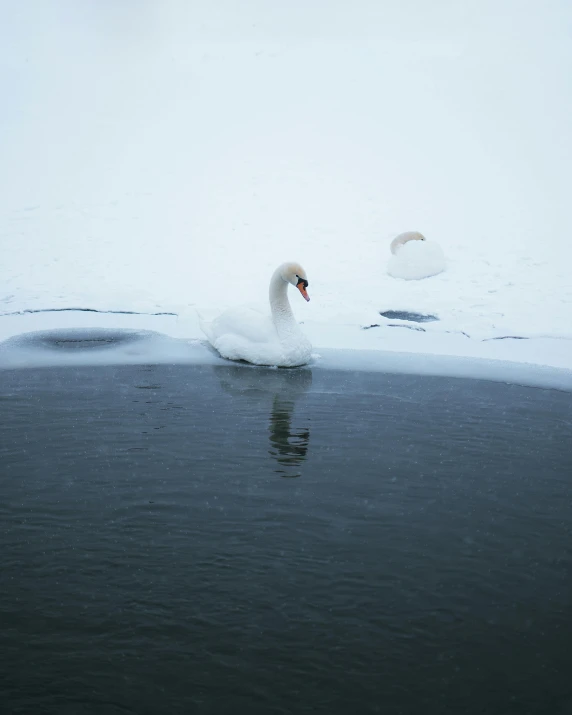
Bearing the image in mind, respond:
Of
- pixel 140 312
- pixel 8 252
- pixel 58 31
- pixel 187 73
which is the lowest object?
pixel 140 312

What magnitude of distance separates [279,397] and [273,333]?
1.79m

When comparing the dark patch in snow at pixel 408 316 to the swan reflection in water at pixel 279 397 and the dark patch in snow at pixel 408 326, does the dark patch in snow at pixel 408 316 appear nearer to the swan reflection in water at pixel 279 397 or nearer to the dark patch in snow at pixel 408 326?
the dark patch in snow at pixel 408 326

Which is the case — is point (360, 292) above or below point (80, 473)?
above

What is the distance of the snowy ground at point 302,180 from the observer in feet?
48.5

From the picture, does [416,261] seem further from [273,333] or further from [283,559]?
[283,559]

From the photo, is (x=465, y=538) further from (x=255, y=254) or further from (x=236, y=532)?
(x=255, y=254)

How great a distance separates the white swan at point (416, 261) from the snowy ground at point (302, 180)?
0.34 m

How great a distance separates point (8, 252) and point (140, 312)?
5.20 m

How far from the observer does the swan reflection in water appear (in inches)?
292

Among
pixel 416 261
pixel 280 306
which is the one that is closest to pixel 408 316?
pixel 416 261

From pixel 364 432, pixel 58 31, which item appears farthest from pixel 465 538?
pixel 58 31

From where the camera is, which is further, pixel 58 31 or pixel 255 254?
pixel 58 31

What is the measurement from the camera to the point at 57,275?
16.6 m

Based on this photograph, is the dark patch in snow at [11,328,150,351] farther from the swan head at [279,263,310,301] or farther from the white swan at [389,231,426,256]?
the white swan at [389,231,426,256]
